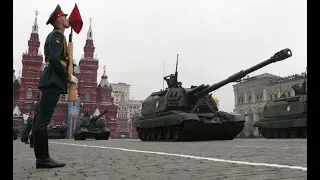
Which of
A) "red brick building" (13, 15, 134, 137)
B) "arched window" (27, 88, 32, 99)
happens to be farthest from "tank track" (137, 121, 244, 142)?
"arched window" (27, 88, 32, 99)

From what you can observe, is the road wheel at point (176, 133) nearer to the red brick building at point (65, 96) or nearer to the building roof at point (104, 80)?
the red brick building at point (65, 96)

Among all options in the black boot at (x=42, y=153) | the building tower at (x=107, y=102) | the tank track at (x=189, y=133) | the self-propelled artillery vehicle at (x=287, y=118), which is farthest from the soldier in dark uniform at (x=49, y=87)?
the building tower at (x=107, y=102)

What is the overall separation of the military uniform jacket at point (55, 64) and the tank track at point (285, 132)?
16.6 meters

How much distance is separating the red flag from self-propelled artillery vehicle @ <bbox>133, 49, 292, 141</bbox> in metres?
8.22

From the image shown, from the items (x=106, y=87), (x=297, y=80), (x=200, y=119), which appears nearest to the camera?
(x=200, y=119)

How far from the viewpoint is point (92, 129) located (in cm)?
2553

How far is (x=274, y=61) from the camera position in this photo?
37.4 ft

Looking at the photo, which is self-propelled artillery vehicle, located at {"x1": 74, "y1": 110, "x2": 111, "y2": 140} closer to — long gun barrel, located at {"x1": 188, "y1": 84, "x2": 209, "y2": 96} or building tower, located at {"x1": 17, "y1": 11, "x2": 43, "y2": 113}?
long gun barrel, located at {"x1": 188, "y1": 84, "x2": 209, "y2": 96}

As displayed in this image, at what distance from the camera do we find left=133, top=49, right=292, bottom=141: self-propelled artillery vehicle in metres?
14.2

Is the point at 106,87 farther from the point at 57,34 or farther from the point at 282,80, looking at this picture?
the point at 57,34

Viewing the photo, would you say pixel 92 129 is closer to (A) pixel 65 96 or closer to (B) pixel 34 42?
(A) pixel 65 96

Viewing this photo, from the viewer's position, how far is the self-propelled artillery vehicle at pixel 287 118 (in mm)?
18469

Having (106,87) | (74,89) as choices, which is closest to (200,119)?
(74,89)
